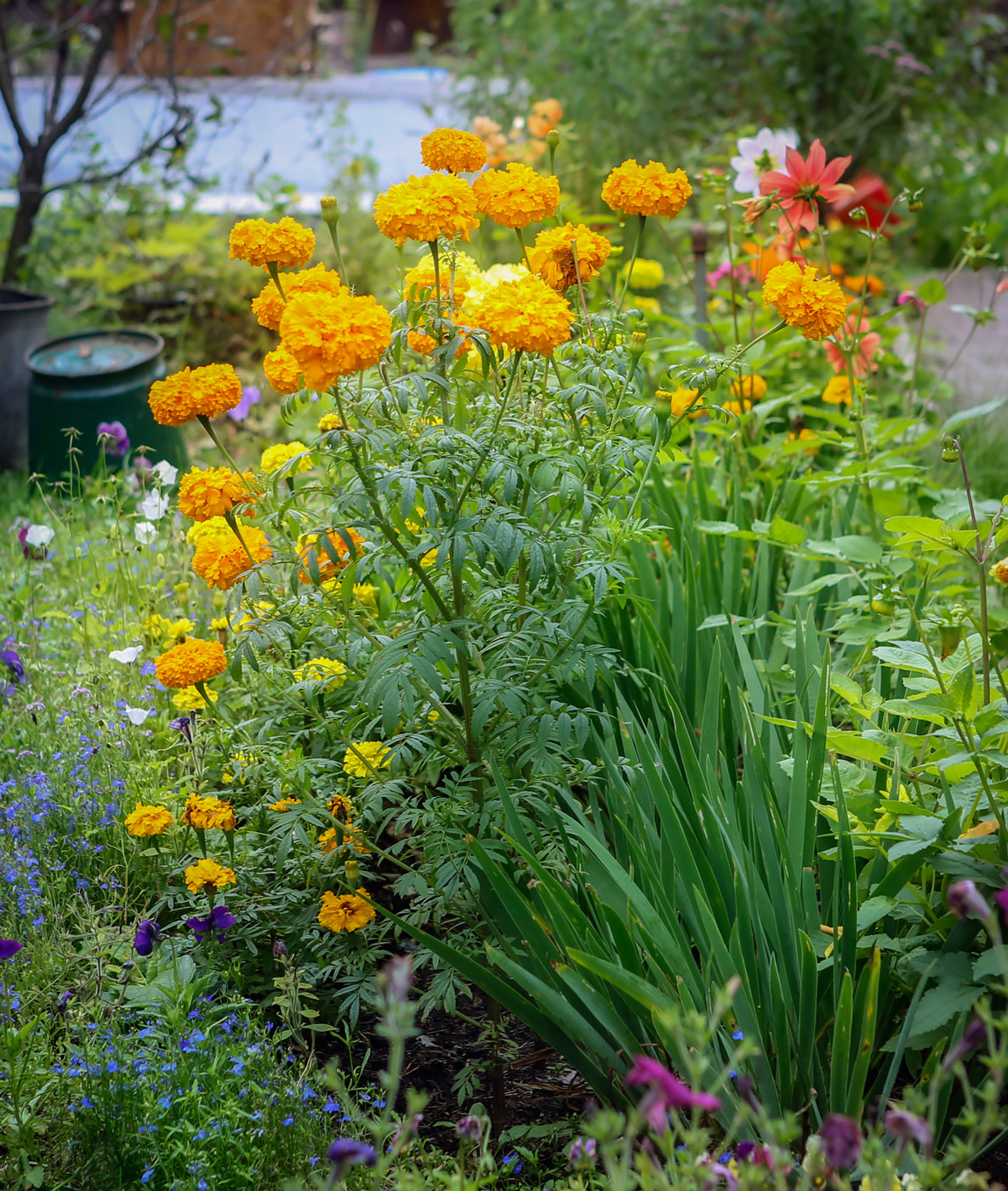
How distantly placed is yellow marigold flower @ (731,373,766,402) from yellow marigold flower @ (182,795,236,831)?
153cm

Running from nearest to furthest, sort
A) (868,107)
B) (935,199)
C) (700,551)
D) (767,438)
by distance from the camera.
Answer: (700,551) → (767,438) → (868,107) → (935,199)

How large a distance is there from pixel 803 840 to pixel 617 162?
430 centimetres

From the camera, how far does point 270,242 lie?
1427 millimetres

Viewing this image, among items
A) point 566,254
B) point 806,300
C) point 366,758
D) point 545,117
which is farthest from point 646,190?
point 545,117

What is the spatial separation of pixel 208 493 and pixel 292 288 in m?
0.30

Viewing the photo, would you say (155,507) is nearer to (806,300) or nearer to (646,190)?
(646,190)

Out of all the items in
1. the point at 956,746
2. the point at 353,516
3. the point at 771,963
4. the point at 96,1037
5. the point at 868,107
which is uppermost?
the point at 868,107

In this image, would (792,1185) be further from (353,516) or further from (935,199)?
(935,199)

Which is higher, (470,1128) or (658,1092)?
(658,1092)

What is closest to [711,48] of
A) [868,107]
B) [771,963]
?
[868,107]

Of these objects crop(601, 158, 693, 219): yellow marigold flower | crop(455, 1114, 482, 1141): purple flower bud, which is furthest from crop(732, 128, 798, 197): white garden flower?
crop(455, 1114, 482, 1141): purple flower bud

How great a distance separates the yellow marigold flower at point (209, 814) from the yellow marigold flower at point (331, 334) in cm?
72

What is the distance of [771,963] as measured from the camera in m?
1.31

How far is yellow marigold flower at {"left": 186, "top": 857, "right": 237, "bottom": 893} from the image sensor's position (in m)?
1.58
